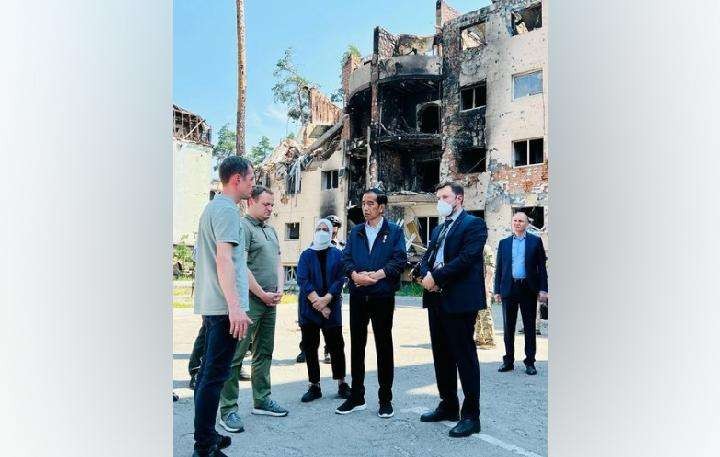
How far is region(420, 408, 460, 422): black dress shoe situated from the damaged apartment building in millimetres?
11304

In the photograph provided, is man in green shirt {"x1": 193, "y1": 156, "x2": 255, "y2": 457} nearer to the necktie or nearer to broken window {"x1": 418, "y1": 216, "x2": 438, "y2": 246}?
the necktie

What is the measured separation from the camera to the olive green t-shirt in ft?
9.89

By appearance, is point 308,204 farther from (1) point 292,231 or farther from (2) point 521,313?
(2) point 521,313

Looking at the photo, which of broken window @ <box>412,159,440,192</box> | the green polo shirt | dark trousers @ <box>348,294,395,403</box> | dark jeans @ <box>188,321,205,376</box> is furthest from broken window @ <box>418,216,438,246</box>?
the green polo shirt

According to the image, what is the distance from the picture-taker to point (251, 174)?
3289mm

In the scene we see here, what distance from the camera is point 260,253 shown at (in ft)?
13.9

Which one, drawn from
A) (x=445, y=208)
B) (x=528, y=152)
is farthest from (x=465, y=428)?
(x=528, y=152)

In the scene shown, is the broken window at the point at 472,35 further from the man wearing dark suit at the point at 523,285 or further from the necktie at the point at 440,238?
the necktie at the point at 440,238

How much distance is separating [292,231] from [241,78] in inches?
513

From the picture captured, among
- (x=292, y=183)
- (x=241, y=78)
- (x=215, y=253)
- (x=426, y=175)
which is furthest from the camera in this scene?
(x=292, y=183)

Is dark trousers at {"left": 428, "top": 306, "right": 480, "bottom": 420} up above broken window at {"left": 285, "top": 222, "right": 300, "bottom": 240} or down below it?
below
